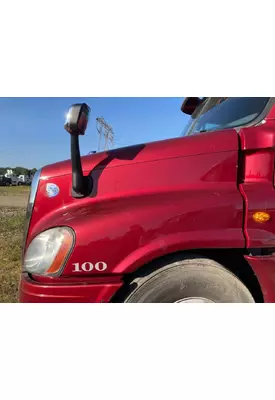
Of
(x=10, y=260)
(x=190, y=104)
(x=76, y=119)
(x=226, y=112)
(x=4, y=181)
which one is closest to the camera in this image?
(x=76, y=119)

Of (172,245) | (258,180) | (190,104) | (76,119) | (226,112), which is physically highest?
(190,104)

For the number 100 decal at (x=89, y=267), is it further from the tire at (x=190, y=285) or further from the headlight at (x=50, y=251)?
the tire at (x=190, y=285)

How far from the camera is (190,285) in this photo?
5.37ft

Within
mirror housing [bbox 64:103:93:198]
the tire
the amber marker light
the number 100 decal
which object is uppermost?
mirror housing [bbox 64:103:93:198]

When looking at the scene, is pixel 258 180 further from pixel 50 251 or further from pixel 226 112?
pixel 50 251

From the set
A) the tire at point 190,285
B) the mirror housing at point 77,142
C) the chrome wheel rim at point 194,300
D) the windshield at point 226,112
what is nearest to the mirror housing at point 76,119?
the mirror housing at point 77,142

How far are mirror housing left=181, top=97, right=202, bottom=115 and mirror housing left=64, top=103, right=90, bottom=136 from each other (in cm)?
159

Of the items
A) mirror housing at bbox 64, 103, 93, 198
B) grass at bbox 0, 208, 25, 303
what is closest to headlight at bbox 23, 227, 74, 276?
mirror housing at bbox 64, 103, 93, 198

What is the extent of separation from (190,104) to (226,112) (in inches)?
32.1

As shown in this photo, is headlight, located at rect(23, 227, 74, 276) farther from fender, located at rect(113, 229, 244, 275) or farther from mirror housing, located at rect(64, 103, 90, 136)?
mirror housing, located at rect(64, 103, 90, 136)

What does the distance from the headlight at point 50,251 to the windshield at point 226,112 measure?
1.39 m

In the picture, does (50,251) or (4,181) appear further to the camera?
(4,181)

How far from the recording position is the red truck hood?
171cm

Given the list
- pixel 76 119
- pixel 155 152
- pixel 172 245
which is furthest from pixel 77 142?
pixel 172 245
